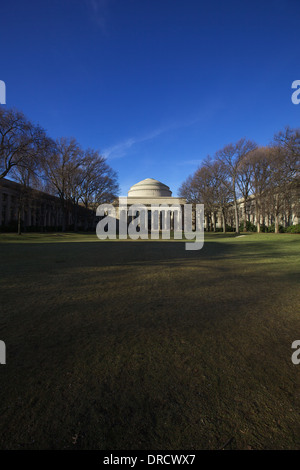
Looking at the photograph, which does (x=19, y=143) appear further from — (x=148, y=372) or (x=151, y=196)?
(x=151, y=196)

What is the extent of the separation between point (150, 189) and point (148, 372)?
8193 centimetres

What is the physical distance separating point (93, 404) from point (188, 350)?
1.31 meters

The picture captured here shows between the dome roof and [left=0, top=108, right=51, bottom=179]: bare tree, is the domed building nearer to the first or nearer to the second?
the dome roof

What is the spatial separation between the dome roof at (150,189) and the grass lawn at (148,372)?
7788cm

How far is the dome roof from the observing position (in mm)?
81750

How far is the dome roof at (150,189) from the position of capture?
3219 inches

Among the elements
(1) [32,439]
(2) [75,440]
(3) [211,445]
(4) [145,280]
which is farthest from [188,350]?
(4) [145,280]

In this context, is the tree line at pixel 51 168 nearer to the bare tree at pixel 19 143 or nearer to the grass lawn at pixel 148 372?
the bare tree at pixel 19 143

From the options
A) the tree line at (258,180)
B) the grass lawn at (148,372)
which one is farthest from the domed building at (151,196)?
the grass lawn at (148,372)

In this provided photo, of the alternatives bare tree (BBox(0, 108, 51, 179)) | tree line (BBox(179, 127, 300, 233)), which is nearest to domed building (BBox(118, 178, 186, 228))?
tree line (BBox(179, 127, 300, 233))

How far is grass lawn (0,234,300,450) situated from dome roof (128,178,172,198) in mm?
77877

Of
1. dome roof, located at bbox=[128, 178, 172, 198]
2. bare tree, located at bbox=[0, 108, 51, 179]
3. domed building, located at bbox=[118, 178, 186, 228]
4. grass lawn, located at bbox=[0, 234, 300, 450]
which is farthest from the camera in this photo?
dome roof, located at bbox=[128, 178, 172, 198]

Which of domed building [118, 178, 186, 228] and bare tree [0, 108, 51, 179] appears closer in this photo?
bare tree [0, 108, 51, 179]

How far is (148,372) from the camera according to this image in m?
2.48
